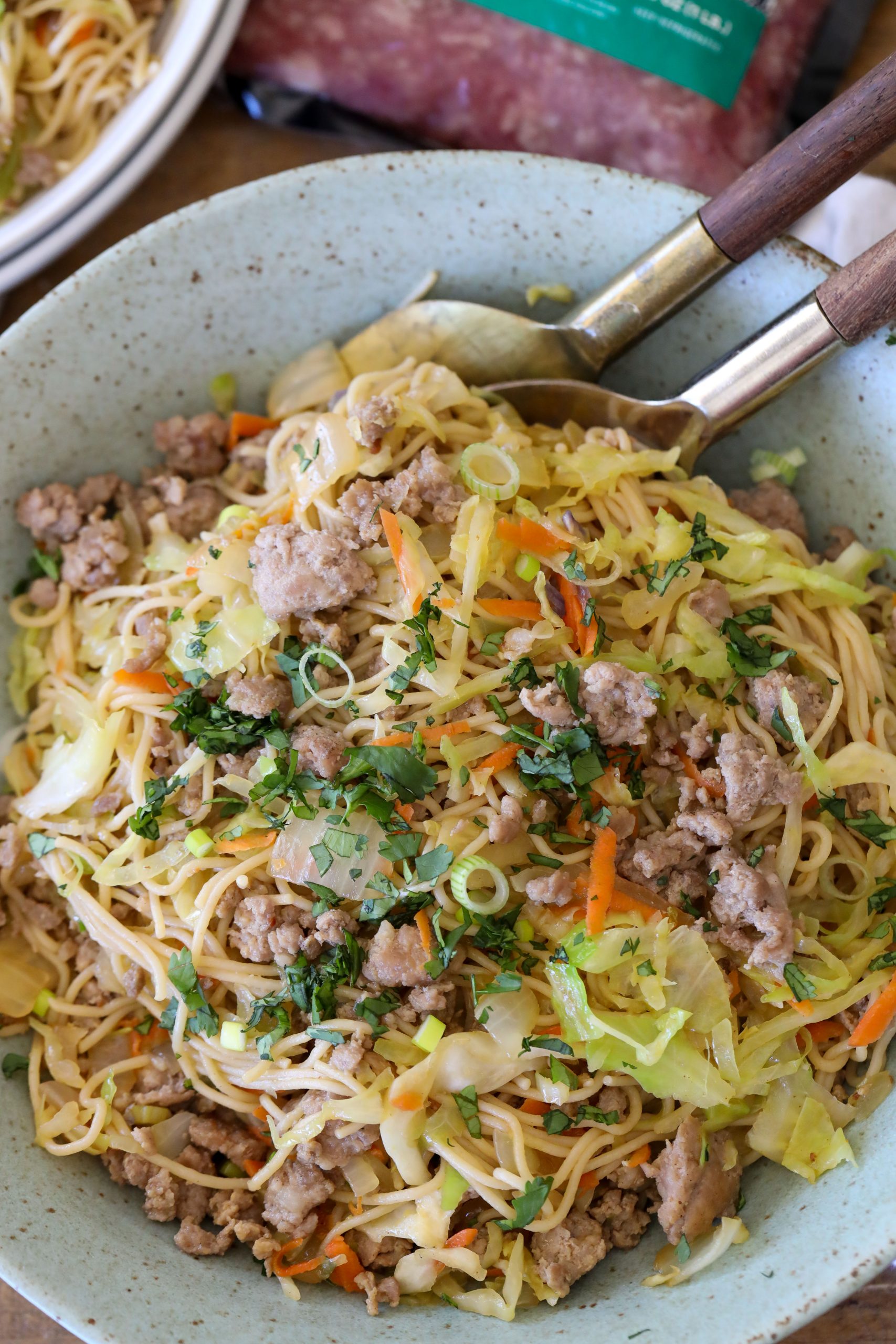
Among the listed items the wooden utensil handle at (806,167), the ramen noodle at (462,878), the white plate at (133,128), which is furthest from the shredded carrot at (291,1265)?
the white plate at (133,128)

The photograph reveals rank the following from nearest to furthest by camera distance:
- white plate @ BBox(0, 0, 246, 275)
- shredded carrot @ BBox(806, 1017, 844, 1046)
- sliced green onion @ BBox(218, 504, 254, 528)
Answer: shredded carrot @ BBox(806, 1017, 844, 1046), sliced green onion @ BBox(218, 504, 254, 528), white plate @ BBox(0, 0, 246, 275)

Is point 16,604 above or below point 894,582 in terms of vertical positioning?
above

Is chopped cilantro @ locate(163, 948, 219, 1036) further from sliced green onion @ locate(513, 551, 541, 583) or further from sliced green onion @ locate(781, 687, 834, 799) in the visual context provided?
sliced green onion @ locate(781, 687, 834, 799)

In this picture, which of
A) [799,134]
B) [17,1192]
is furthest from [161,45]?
[17,1192]

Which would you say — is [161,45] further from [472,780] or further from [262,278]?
[472,780]

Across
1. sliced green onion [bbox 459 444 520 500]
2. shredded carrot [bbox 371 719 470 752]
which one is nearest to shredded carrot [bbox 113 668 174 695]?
shredded carrot [bbox 371 719 470 752]
